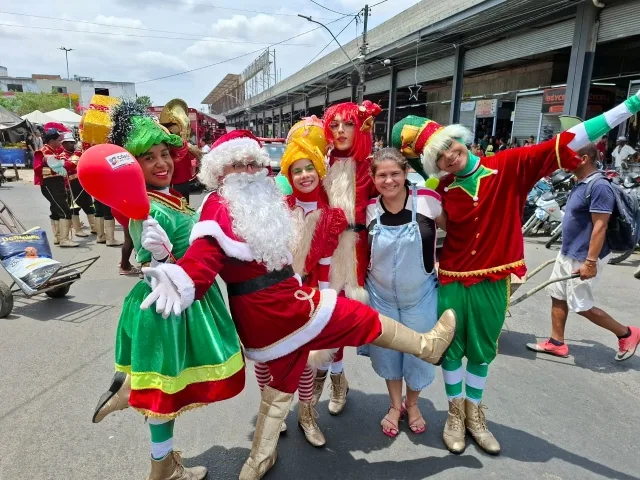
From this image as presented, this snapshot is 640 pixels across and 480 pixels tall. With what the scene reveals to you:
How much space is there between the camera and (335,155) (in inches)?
108

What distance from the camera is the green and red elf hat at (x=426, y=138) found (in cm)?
239

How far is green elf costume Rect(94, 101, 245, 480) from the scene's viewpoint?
1824mm

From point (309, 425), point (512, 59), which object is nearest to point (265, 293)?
point (309, 425)

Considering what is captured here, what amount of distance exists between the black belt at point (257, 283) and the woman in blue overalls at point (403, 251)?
26.5 inches

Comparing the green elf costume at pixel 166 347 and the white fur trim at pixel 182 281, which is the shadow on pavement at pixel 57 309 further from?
the white fur trim at pixel 182 281

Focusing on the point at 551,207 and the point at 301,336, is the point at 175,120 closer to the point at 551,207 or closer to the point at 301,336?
the point at 301,336

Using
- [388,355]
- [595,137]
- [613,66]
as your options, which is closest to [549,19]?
[613,66]

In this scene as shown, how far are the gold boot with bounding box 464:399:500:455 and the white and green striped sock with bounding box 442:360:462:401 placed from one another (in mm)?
116

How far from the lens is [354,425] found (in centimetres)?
275

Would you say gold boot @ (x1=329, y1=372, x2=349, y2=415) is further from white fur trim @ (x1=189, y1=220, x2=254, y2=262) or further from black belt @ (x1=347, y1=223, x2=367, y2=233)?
white fur trim @ (x1=189, y1=220, x2=254, y2=262)

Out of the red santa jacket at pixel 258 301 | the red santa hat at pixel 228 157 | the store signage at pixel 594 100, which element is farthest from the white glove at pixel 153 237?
the store signage at pixel 594 100

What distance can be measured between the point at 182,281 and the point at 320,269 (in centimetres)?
105

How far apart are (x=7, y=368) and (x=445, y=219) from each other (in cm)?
353

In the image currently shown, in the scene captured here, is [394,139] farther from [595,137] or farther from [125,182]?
[125,182]
